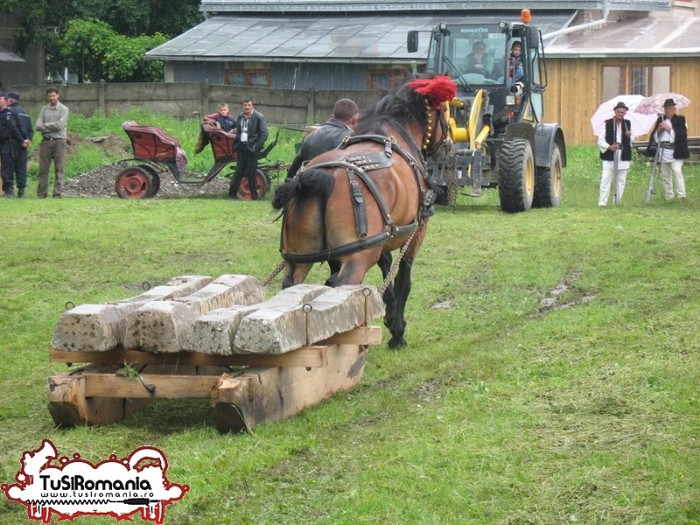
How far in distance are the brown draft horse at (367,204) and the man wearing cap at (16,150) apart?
44.7ft

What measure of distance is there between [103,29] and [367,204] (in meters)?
33.5

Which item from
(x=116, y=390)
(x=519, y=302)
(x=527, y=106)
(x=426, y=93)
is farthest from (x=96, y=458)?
(x=527, y=106)

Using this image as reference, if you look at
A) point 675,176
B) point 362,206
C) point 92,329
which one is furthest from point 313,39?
point 92,329

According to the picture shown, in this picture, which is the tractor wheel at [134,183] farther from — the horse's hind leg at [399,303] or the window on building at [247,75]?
the window on building at [247,75]

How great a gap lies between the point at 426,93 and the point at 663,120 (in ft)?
40.3

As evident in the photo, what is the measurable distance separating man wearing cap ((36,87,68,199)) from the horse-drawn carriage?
1.05m

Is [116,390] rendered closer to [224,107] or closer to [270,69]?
[224,107]

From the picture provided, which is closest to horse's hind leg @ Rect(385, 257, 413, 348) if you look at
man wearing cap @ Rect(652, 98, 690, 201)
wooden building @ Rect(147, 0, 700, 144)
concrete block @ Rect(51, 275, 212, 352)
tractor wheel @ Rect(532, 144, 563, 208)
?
concrete block @ Rect(51, 275, 212, 352)

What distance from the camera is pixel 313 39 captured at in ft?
121

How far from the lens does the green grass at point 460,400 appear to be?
226 inches

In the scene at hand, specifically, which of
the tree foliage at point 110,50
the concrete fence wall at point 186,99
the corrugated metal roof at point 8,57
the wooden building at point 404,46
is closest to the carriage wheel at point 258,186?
the concrete fence wall at point 186,99

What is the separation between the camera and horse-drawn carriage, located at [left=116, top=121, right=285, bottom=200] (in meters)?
22.1

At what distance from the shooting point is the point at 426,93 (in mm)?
9953

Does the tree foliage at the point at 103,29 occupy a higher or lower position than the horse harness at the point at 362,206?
higher
